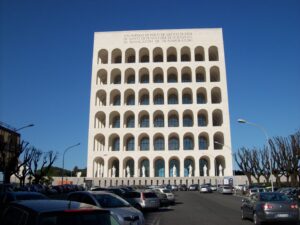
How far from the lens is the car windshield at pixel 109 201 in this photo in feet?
38.9

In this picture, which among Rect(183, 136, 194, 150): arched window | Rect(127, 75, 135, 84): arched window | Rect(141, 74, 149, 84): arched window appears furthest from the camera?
A: Rect(127, 75, 135, 84): arched window

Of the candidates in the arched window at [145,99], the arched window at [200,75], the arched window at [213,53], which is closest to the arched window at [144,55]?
the arched window at [145,99]

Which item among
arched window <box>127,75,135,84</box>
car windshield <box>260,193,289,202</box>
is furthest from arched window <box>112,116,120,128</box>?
car windshield <box>260,193,289,202</box>

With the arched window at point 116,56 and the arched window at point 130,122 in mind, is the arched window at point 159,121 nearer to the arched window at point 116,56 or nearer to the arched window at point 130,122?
the arched window at point 130,122

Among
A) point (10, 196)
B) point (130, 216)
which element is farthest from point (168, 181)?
point (130, 216)

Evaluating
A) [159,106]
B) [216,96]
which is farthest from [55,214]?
[216,96]

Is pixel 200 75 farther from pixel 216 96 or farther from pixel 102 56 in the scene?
pixel 102 56

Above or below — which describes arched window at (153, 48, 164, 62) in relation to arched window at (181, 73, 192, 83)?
above

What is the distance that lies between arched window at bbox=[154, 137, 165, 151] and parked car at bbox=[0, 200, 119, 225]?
61.7 meters

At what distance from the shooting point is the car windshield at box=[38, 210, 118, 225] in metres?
4.82

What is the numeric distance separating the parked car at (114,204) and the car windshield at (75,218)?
18.7ft

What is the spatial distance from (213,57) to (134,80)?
56.1 feet

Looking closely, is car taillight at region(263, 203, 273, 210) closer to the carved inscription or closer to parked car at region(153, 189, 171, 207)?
parked car at region(153, 189, 171, 207)

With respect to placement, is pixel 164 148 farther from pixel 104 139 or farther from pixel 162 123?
pixel 104 139
